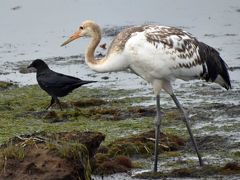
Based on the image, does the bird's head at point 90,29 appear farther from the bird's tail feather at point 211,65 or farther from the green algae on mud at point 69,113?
the green algae on mud at point 69,113

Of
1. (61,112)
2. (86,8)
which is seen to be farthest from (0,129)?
(86,8)

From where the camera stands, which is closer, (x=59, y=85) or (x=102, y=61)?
(x=102, y=61)

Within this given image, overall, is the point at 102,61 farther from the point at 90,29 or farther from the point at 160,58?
the point at 160,58

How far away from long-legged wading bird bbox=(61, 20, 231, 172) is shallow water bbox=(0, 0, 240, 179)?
405 centimetres

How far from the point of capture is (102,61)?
42.2 feet

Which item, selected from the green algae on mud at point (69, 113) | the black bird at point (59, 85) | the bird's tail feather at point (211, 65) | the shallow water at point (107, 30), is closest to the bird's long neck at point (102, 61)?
the bird's tail feather at point (211, 65)

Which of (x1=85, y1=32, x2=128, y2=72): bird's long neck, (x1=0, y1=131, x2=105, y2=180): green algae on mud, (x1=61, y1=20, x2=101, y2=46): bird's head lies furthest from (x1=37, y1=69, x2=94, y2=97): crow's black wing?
(x1=0, y1=131, x2=105, y2=180): green algae on mud

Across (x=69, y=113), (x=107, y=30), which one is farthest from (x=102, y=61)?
(x=107, y=30)

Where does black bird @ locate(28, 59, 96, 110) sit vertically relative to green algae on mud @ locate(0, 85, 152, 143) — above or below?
above

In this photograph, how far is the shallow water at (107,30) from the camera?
62.1 ft

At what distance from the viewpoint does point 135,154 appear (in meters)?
13.3

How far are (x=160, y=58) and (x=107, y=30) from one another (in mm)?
13766

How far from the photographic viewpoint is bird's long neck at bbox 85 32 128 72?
12547mm

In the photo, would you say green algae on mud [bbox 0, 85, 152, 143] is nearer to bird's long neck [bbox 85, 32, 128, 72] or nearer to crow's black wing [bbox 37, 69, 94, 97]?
crow's black wing [bbox 37, 69, 94, 97]
